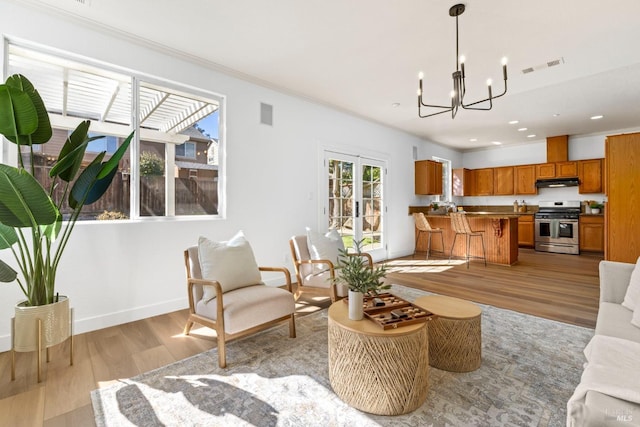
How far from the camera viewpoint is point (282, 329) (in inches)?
109

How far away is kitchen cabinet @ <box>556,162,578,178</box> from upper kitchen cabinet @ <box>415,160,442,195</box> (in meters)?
3.05

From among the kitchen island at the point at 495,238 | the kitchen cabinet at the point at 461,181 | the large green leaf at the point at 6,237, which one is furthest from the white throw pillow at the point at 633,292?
the kitchen cabinet at the point at 461,181

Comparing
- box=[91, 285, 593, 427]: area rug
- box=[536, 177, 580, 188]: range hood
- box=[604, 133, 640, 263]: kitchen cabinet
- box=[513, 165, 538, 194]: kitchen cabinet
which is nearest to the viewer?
box=[91, 285, 593, 427]: area rug

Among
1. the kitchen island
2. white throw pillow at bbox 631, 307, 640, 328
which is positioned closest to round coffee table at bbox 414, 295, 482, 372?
white throw pillow at bbox 631, 307, 640, 328

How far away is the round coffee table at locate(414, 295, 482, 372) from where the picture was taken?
2025 millimetres

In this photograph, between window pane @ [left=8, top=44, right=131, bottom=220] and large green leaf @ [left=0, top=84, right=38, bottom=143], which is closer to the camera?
large green leaf @ [left=0, top=84, right=38, bottom=143]

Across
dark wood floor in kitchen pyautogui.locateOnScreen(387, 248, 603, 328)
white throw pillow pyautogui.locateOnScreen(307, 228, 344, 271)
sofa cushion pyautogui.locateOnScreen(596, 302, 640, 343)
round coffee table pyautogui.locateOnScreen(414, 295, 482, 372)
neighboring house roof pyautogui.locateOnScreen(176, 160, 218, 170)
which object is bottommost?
dark wood floor in kitchen pyautogui.locateOnScreen(387, 248, 603, 328)

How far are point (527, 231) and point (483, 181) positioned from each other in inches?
72.2

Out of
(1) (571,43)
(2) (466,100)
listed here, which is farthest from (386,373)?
(2) (466,100)

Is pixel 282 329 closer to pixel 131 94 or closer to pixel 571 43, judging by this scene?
pixel 131 94

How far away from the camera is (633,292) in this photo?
2016 mm

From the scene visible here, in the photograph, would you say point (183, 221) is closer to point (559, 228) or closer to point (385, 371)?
point (385, 371)

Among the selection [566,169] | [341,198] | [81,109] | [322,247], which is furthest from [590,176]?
[81,109]

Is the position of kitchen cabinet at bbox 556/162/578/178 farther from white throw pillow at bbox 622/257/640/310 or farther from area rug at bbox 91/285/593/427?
white throw pillow at bbox 622/257/640/310
